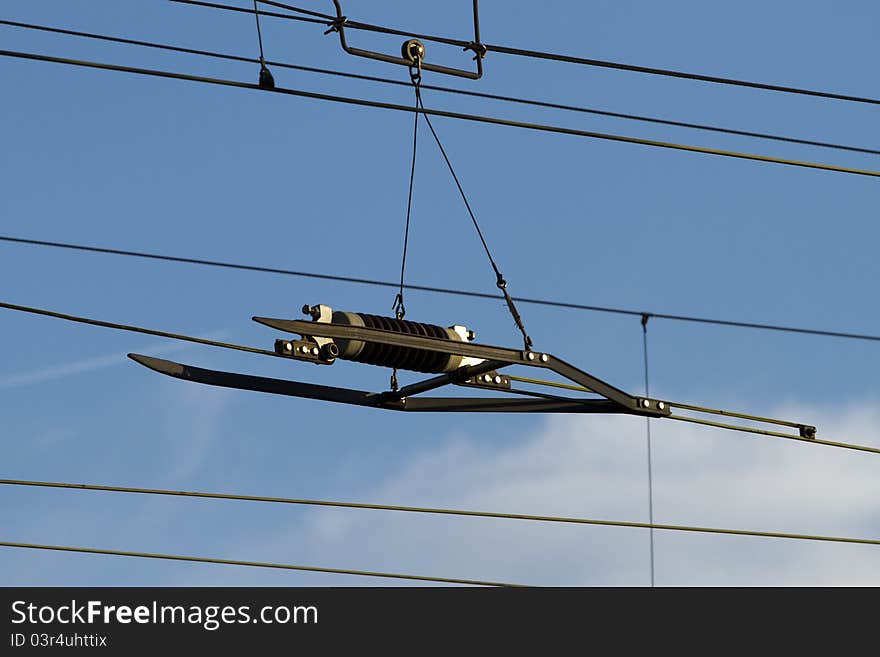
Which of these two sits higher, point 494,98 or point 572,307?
point 494,98

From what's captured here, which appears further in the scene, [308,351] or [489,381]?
[489,381]

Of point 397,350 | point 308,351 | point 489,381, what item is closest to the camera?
point 308,351

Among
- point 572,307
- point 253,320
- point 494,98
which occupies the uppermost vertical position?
point 494,98

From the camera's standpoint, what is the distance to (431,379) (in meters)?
12.4

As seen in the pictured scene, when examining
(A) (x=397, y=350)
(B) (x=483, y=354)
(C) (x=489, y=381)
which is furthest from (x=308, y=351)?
(C) (x=489, y=381)

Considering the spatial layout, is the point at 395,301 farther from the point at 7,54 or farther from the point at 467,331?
the point at 7,54

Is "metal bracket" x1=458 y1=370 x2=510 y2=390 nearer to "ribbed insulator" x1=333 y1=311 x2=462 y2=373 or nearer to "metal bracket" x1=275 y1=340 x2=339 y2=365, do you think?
"ribbed insulator" x1=333 y1=311 x2=462 y2=373

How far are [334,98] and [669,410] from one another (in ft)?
10.5

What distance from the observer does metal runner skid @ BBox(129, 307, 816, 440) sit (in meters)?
11.6

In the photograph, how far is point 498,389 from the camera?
12.6 metres

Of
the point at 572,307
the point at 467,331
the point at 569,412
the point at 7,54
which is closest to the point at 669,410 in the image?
the point at 569,412

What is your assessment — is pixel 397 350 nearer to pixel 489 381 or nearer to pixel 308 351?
pixel 308 351

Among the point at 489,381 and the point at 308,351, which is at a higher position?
the point at 489,381

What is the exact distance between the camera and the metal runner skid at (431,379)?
11.6m
